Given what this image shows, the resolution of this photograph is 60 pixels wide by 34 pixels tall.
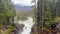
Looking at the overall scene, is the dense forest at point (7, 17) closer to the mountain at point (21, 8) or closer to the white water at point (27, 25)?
the mountain at point (21, 8)

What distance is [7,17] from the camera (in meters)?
1.93

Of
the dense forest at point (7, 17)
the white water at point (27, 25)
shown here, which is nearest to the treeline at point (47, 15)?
the white water at point (27, 25)

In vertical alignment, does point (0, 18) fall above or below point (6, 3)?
below

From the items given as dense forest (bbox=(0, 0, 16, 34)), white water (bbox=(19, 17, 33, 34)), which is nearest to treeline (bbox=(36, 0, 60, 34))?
white water (bbox=(19, 17, 33, 34))

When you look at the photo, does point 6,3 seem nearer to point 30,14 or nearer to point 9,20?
point 9,20

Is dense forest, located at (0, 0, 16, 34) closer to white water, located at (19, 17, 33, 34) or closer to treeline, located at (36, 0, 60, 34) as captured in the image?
white water, located at (19, 17, 33, 34)

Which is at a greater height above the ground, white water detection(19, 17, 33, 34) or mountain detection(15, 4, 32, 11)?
mountain detection(15, 4, 32, 11)

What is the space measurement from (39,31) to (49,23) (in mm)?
194

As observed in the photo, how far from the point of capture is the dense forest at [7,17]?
1903mm

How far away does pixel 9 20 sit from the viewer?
1927mm

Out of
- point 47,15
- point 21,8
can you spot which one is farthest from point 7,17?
point 47,15

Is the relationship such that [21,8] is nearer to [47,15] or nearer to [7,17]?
[7,17]

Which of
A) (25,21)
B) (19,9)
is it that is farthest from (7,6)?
(25,21)

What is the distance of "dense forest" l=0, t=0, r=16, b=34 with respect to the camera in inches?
74.9
